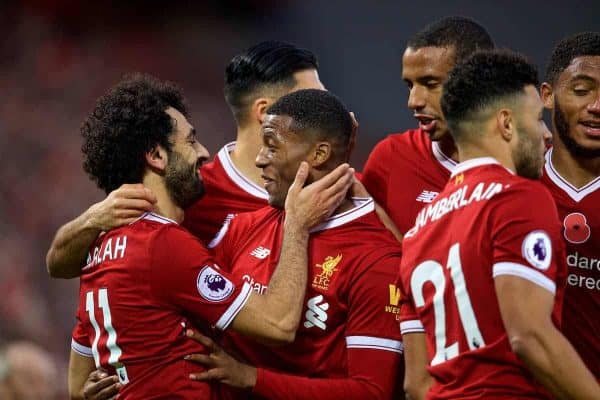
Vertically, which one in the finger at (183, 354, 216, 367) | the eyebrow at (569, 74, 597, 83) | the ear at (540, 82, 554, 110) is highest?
the eyebrow at (569, 74, 597, 83)

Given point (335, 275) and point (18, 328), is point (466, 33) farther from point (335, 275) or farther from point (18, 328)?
point (18, 328)

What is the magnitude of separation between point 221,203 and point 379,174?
758 mm

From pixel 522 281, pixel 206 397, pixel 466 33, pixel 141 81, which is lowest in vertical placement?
pixel 206 397

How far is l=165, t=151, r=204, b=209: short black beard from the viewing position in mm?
3855

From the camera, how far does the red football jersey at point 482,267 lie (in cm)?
278

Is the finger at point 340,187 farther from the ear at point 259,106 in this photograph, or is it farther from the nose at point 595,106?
the ear at point 259,106

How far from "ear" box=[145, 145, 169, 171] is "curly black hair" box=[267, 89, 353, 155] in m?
0.44

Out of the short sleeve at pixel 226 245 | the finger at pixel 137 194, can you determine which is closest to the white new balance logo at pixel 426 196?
the short sleeve at pixel 226 245

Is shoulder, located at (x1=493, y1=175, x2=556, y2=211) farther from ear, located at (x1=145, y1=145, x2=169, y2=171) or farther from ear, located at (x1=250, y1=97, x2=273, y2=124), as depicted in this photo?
ear, located at (x1=250, y1=97, x2=273, y2=124)

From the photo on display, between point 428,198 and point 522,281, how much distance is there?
1.35 m

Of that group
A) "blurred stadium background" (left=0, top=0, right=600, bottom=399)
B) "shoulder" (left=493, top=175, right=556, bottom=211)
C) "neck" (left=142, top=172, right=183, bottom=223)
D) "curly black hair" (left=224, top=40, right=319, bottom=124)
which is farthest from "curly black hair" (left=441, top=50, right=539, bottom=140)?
"blurred stadium background" (left=0, top=0, right=600, bottom=399)

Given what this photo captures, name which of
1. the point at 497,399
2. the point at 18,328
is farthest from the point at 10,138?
the point at 497,399

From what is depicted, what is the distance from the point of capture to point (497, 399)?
2.82 metres

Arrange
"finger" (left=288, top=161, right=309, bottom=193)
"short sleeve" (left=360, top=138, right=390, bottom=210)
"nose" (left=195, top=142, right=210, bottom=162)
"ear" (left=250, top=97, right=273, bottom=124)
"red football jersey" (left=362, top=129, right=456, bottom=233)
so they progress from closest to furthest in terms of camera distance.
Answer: "finger" (left=288, top=161, right=309, bottom=193)
"nose" (left=195, top=142, right=210, bottom=162)
"red football jersey" (left=362, top=129, right=456, bottom=233)
"short sleeve" (left=360, top=138, right=390, bottom=210)
"ear" (left=250, top=97, right=273, bottom=124)
